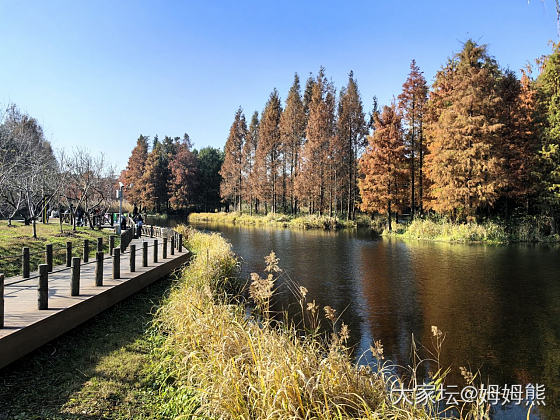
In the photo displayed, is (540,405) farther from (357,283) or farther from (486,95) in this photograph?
(486,95)

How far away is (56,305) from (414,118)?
1329 inches

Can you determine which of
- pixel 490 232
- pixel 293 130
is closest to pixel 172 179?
pixel 293 130

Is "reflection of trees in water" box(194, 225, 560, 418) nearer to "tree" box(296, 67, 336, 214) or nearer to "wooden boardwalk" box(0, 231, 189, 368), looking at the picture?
"wooden boardwalk" box(0, 231, 189, 368)

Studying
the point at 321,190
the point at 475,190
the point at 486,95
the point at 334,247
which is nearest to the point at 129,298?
the point at 334,247

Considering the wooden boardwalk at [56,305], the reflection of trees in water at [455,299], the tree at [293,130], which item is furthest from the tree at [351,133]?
the wooden boardwalk at [56,305]

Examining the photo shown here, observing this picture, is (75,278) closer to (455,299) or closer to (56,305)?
(56,305)

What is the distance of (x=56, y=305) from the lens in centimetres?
747

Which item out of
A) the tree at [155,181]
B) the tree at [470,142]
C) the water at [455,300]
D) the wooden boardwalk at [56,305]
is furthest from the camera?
the tree at [155,181]

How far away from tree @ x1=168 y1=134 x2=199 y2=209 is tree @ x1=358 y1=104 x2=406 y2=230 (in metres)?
37.6

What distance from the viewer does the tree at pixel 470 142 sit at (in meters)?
26.5

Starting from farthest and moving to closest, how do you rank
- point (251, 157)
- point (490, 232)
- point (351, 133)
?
1. point (251, 157)
2. point (351, 133)
3. point (490, 232)

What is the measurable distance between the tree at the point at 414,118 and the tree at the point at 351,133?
27.3ft

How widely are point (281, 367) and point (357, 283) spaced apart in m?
10.4

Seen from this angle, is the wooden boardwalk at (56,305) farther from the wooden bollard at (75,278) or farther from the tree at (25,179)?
the tree at (25,179)
